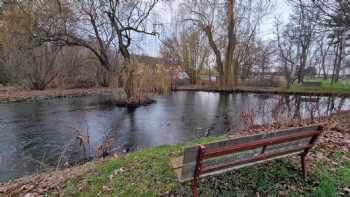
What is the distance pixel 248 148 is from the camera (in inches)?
75.7

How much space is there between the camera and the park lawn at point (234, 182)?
217 centimetres

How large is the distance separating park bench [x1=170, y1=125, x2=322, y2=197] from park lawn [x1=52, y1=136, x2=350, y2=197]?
0.81 ft

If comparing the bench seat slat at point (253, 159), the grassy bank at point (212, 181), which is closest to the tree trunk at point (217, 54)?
the grassy bank at point (212, 181)

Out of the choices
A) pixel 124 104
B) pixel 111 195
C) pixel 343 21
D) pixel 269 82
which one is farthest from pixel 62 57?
pixel 269 82

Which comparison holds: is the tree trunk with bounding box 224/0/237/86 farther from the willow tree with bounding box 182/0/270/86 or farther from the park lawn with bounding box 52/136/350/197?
the park lawn with bounding box 52/136/350/197

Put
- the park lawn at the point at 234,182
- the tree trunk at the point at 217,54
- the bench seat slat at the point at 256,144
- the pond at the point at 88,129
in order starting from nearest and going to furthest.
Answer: the bench seat slat at the point at 256,144, the park lawn at the point at 234,182, the pond at the point at 88,129, the tree trunk at the point at 217,54

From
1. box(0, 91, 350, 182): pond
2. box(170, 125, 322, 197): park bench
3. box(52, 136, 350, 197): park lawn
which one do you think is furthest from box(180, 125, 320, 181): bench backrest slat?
box(0, 91, 350, 182): pond

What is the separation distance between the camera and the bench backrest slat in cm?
178

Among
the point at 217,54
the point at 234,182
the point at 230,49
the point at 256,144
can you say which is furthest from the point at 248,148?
the point at 217,54

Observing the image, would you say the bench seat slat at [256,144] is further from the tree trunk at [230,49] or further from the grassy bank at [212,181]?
the tree trunk at [230,49]

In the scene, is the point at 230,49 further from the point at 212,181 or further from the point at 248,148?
the point at 248,148

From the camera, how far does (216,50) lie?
19422 millimetres

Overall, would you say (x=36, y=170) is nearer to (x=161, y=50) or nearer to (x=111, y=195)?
(x=111, y=195)

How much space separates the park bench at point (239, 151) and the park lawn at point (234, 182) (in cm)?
25
